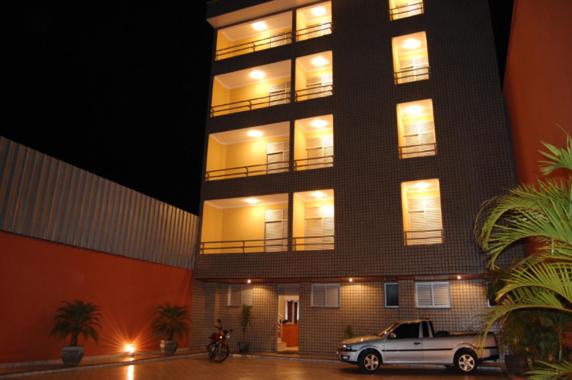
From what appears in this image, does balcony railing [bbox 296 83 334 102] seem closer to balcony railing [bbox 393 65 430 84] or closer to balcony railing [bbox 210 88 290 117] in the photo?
balcony railing [bbox 210 88 290 117]

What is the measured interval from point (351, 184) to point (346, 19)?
7825mm

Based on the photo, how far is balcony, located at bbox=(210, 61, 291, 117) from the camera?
21328 mm

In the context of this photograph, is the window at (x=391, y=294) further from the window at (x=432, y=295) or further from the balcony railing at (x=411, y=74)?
the balcony railing at (x=411, y=74)

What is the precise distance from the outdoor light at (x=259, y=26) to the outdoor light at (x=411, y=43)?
7.35m

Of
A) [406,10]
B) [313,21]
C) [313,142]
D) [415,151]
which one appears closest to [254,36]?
[313,21]

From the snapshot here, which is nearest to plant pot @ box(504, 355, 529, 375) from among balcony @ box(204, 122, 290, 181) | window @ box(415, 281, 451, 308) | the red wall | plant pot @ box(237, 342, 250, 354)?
window @ box(415, 281, 451, 308)

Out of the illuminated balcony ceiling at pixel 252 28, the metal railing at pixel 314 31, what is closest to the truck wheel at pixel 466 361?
the metal railing at pixel 314 31

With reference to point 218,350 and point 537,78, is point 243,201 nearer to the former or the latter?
point 218,350

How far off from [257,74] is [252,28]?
2734 millimetres

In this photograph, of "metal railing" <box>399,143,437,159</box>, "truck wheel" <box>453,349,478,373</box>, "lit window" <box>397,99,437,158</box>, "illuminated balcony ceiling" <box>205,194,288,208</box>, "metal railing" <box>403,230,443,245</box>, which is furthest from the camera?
"illuminated balcony ceiling" <box>205,194,288,208</box>

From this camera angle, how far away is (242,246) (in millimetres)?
20266

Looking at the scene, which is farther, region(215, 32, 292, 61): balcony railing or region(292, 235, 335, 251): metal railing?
→ region(215, 32, 292, 61): balcony railing

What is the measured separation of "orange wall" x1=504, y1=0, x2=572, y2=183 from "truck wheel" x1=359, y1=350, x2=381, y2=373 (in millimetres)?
7194

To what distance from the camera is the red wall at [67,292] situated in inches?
500
